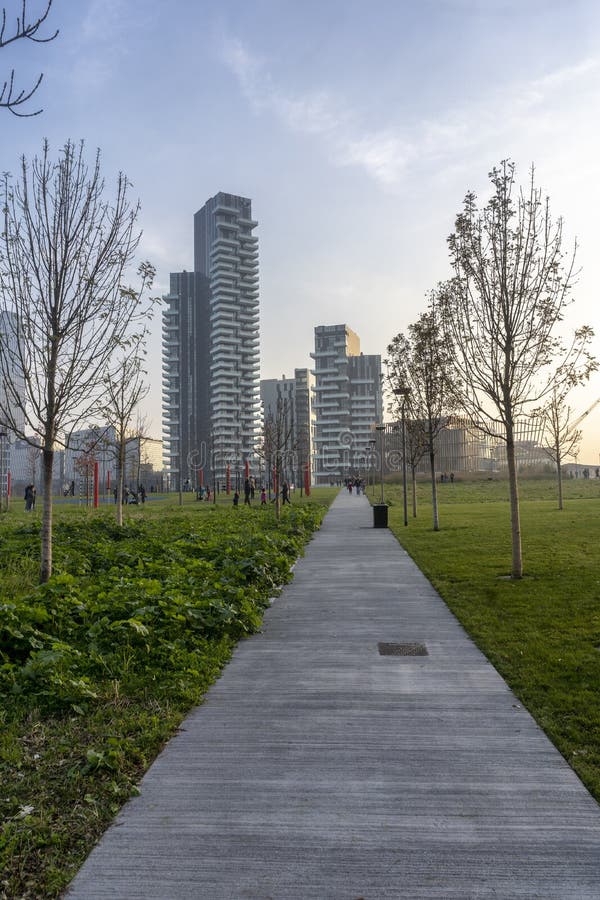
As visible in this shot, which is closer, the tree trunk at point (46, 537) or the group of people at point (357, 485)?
the tree trunk at point (46, 537)

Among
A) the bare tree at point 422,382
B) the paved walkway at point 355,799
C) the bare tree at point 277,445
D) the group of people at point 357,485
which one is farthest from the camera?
the group of people at point 357,485

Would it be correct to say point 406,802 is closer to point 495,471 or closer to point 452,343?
point 452,343

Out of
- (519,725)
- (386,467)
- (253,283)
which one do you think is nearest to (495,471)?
(386,467)

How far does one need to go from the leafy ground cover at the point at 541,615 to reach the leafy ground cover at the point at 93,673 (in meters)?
2.80

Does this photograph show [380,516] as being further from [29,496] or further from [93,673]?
[29,496]

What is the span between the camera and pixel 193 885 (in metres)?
3.11

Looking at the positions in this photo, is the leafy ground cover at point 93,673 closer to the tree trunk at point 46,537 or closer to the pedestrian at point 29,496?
the tree trunk at point 46,537

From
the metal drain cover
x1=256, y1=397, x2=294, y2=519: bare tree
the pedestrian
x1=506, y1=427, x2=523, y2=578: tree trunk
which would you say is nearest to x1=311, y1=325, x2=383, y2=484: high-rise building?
x1=256, y1=397, x2=294, y2=519: bare tree

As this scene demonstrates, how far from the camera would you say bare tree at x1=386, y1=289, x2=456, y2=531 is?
22828mm

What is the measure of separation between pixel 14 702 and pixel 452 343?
33.9ft

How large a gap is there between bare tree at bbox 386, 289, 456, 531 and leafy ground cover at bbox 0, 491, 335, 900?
478 inches

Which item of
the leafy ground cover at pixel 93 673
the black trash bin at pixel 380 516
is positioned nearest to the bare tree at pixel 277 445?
the black trash bin at pixel 380 516

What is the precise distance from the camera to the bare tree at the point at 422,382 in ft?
74.9

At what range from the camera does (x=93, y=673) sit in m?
6.32
